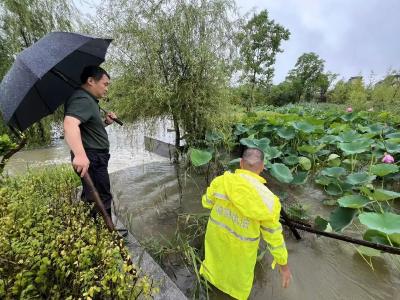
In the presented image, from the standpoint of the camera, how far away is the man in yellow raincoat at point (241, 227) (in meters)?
1.88

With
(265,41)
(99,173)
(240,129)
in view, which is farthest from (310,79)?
(99,173)

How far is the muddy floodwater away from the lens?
2.67m

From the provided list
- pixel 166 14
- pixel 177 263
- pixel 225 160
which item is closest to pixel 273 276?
pixel 177 263

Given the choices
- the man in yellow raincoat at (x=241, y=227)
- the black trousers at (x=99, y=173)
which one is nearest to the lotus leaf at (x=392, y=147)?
the man in yellow raincoat at (x=241, y=227)

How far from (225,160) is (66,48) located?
11.5ft

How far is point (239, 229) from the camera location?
2055 millimetres

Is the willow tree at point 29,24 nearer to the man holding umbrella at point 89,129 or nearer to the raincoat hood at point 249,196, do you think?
the man holding umbrella at point 89,129

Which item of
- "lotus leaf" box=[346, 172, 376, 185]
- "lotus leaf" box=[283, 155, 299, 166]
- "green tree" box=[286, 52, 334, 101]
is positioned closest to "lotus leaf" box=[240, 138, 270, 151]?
"lotus leaf" box=[283, 155, 299, 166]

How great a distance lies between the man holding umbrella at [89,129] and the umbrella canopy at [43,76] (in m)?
0.26

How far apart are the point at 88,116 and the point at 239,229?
4.95 ft

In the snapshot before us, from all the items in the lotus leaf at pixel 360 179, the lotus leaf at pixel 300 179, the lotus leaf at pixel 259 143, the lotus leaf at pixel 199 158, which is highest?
the lotus leaf at pixel 259 143

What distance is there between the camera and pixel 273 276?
2838 millimetres

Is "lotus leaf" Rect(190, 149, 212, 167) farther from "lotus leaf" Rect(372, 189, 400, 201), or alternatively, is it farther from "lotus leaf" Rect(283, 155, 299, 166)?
"lotus leaf" Rect(372, 189, 400, 201)

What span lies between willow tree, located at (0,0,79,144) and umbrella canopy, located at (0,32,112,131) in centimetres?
736
